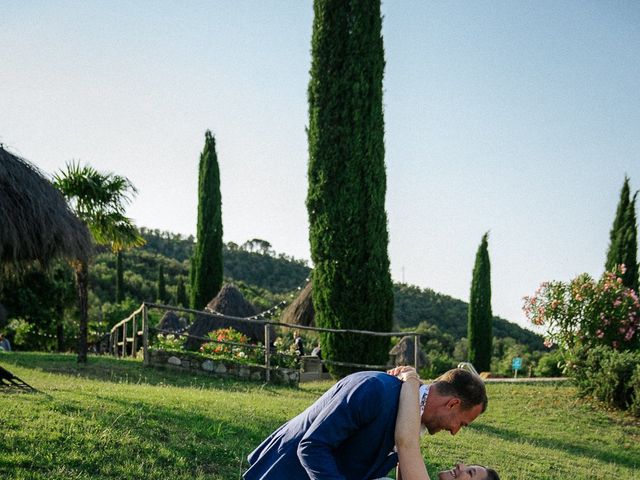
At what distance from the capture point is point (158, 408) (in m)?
7.46

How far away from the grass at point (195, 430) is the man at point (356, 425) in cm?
273

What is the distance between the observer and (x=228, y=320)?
62.8ft

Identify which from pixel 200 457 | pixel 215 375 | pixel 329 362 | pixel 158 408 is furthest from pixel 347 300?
pixel 200 457

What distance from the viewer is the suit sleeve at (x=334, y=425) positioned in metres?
2.84

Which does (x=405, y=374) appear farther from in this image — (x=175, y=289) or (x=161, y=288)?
(x=175, y=289)

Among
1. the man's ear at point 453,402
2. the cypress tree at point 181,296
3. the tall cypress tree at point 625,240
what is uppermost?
the tall cypress tree at point 625,240

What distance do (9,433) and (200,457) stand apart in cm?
167

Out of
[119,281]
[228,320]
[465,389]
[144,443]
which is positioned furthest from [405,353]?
[465,389]

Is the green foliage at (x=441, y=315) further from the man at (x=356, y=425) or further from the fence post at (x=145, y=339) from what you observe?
the man at (x=356, y=425)

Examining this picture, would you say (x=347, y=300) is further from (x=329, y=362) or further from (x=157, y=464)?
(x=157, y=464)

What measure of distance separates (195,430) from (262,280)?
39.4 metres

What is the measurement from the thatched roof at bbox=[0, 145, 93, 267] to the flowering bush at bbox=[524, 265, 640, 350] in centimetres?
1076

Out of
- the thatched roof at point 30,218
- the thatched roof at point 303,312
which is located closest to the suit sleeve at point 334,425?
the thatched roof at point 30,218

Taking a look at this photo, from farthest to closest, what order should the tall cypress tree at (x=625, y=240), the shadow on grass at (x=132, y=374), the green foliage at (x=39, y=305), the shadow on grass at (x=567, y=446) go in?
the green foliage at (x=39, y=305) < the tall cypress tree at (x=625, y=240) < the shadow on grass at (x=132, y=374) < the shadow on grass at (x=567, y=446)
